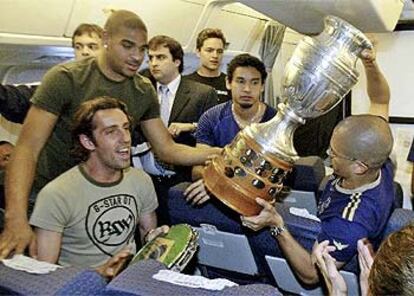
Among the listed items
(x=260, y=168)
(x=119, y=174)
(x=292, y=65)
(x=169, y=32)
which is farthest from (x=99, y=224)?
(x=169, y=32)

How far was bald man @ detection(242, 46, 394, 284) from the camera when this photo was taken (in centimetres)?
180

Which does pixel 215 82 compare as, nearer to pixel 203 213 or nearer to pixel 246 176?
pixel 203 213

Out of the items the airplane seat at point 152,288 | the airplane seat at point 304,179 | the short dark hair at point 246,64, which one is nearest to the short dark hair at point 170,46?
the short dark hair at point 246,64

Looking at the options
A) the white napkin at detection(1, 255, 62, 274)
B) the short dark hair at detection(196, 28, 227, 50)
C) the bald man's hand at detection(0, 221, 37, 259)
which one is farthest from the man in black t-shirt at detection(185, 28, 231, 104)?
the white napkin at detection(1, 255, 62, 274)

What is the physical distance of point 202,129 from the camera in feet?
8.80

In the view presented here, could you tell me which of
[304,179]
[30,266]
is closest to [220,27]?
[304,179]

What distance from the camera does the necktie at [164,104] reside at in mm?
3191

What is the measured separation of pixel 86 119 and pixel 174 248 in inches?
25.1

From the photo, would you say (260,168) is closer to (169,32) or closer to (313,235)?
(313,235)

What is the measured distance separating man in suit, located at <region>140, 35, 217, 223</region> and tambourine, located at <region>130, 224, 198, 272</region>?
1097 mm

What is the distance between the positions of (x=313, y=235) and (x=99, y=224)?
0.75m

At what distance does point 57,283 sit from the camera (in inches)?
40.8

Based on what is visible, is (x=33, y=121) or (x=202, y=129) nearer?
Answer: (x=33, y=121)

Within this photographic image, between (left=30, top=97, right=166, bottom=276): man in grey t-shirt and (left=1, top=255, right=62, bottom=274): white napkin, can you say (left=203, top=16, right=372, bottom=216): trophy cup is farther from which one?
(left=1, top=255, right=62, bottom=274): white napkin
